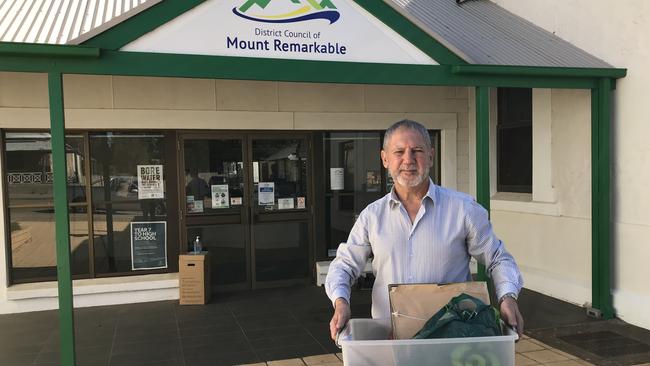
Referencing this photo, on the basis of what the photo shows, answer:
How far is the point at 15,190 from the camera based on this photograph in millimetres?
6004

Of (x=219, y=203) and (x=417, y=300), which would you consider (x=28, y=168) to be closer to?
(x=219, y=203)

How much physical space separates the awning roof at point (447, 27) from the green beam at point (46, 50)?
3.1 inches

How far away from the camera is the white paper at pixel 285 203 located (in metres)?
6.97

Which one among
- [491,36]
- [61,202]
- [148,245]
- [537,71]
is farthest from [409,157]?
[148,245]

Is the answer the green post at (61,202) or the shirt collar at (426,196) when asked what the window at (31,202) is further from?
the shirt collar at (426,196)

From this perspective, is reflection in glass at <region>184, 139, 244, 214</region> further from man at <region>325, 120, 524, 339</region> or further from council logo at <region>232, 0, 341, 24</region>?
man at <region>325, 120, 524, 339</region>

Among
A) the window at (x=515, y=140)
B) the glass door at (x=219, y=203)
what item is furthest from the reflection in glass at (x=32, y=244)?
the window at (x=515, y=140)

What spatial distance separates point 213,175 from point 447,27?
352cm

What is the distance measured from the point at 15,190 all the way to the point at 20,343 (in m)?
1.93

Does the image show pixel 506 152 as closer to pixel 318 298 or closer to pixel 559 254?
pixel 559 254

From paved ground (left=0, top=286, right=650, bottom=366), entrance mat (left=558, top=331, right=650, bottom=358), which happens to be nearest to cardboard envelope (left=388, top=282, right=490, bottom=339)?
paved ground (left=0, top=286, right=650, bottom=366)

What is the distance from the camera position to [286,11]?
169 inches

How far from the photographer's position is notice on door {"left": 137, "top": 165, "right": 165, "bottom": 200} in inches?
255

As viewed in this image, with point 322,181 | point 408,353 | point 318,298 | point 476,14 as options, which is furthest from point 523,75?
point 408,353
